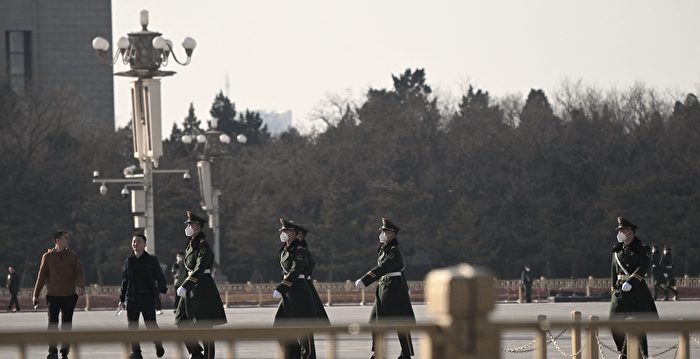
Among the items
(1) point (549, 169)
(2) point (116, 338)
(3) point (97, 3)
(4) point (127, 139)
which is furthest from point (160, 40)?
(3) point (97, 3)

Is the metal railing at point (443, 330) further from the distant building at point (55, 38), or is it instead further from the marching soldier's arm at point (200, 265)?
the distant building at point (55, 38)

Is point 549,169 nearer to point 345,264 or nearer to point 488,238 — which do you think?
point 488,238

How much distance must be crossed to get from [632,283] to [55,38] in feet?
251

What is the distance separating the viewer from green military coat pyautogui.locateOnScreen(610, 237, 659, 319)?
683 inches

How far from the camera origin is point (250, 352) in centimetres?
1862

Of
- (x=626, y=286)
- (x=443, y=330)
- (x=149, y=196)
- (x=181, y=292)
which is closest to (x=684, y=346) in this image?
(x=443, y=330)

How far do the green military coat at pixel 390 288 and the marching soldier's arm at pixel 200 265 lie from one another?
70.8 inches

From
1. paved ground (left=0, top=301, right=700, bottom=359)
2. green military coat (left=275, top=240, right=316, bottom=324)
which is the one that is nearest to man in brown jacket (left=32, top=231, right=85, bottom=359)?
paved ground (left=0, top=301, right=700, bottom=359)

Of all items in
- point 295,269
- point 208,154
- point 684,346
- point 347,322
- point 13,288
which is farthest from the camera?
point 208,154

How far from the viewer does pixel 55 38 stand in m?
91.1

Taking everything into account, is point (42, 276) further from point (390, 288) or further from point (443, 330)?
point (443, 330)

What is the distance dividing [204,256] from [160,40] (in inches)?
494

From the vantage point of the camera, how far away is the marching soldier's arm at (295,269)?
18.6 meters

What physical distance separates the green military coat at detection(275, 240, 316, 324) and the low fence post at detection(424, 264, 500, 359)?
11.6m
